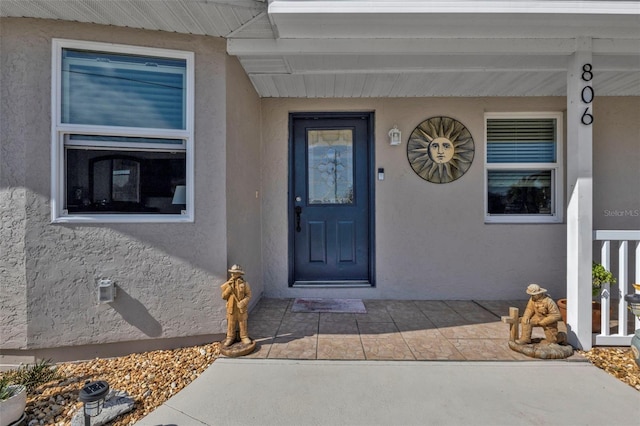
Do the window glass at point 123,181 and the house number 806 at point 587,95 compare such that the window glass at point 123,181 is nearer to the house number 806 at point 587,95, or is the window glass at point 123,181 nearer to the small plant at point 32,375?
the small plant at point 32,375

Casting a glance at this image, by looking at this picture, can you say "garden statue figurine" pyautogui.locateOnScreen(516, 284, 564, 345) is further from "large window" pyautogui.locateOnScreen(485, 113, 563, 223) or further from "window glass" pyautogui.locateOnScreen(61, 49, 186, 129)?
"window glass" pyautogui.locateOnScreen(61, 49, 186, 129)

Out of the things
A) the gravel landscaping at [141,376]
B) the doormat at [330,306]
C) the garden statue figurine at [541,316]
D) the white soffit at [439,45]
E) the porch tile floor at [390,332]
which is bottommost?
the gravel landscaping at [141,376]

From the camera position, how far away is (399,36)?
2568 millimetres

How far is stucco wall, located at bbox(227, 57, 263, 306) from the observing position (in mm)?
2803

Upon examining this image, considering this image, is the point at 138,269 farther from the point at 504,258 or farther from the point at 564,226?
the point at 564,226

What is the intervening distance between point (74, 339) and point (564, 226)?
5.35 meters

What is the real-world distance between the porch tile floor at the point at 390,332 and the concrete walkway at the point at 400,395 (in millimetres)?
129

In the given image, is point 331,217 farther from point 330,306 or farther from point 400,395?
point 400,395

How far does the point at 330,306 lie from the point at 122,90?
9.73 feet

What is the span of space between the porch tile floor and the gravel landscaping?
464mm

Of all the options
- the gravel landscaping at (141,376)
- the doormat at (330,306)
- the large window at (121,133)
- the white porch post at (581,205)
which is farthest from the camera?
the doormat at (330,306)

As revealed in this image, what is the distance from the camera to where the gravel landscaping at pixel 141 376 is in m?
1.91

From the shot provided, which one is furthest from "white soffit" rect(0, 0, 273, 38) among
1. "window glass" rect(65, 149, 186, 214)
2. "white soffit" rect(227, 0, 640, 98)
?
"window glass" rect(65, 149, 186, 214)

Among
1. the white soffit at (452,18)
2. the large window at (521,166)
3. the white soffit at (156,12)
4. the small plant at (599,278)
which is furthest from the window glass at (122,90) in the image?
the small plant at (599,278)
